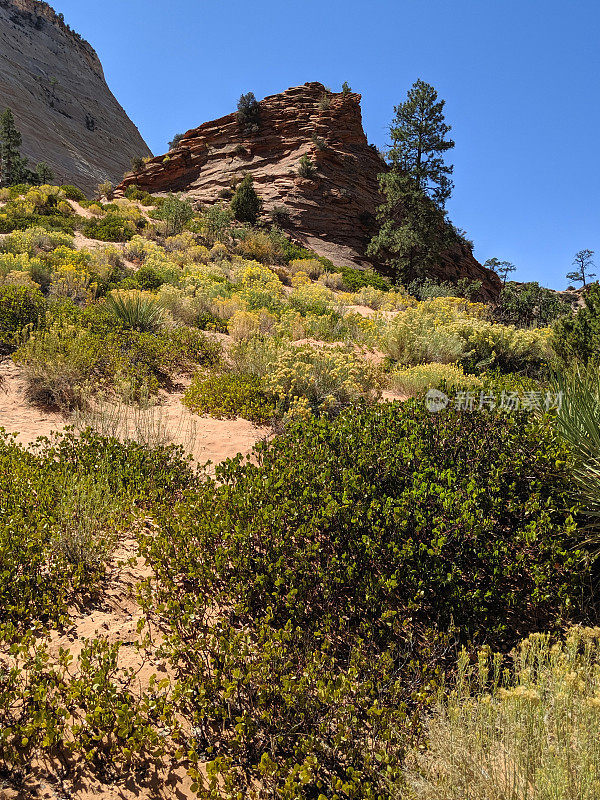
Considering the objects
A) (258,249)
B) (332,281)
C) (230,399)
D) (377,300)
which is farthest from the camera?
(258,249)

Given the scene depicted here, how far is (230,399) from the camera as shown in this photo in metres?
6.08

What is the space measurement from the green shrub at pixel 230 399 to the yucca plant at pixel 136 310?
2402 mm

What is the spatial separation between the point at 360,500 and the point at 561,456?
1635 mm

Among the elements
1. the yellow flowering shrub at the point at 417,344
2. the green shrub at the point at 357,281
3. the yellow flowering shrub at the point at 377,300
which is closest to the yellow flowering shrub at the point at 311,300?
the yellow flowering shrub at the point at 377,300

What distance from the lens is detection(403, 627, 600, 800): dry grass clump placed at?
4.84ft

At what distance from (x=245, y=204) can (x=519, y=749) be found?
2756cm

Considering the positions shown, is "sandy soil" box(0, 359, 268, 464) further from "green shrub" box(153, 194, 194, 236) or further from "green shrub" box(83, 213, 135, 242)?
"green shrub" box(153, 194, 194, 236)

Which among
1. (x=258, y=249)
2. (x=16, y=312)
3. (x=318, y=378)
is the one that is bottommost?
(x=318, y=378)

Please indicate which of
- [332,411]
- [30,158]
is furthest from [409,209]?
[30,158]

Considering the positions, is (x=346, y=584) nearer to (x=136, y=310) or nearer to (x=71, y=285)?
(x=136, y=310)

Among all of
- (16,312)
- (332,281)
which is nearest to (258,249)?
(332,281)

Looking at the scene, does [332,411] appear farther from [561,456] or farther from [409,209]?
[409,209]

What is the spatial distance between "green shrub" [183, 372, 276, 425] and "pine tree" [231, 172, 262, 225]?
2176 centimetres

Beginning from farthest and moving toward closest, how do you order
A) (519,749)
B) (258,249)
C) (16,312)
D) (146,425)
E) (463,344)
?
1. (258,249)
2. (463,344)
3. (16,312)
4. (146,425)
5. (519,749)
